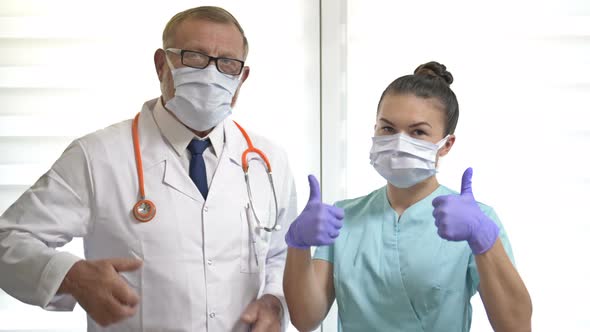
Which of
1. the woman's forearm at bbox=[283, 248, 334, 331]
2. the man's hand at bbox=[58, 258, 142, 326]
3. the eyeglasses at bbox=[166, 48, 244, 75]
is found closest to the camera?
the man's hand at bbox=[58, 258, 142, 326]

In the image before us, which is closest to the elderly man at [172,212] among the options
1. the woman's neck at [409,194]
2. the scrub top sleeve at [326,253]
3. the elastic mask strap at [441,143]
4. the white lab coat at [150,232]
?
the white lab coat at [150,232]

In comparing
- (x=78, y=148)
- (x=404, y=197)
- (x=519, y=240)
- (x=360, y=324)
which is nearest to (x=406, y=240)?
(x=404, y=197)

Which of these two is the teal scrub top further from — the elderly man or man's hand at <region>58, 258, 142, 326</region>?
man's hand at <region>58, 258, 142, 326</region>

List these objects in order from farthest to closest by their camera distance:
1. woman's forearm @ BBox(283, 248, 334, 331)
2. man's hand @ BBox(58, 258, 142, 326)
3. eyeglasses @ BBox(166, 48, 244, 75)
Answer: eyeglasses @ BBox(166, 48, 244, 75) < woman's forearm @ BBox(283, 248, 334, 331) < man's hand @ BBox(58, 258, 142, 326)

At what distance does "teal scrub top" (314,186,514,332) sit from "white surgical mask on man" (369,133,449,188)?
87 mm

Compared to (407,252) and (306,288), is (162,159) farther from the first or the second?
(407,252)

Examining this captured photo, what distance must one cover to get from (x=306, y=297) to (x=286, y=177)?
397 mm

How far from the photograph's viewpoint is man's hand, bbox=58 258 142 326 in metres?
1.39

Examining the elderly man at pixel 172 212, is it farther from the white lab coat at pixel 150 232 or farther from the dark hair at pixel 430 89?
the dark hair at pixel 430 89

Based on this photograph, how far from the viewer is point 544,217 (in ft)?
8.18

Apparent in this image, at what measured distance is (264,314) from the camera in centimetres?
162

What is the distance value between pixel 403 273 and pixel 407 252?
6 cm

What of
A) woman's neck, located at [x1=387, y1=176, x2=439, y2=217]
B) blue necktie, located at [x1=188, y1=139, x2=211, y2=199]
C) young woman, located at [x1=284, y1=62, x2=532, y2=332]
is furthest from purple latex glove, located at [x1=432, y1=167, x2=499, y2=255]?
blue necktie, located at [x1=188, y1=139, x2=211, y2=199]

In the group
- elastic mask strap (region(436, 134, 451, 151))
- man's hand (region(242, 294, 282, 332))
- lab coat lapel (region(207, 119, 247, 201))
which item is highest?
elastic mask strap (region(436, 134, 451, 151))
